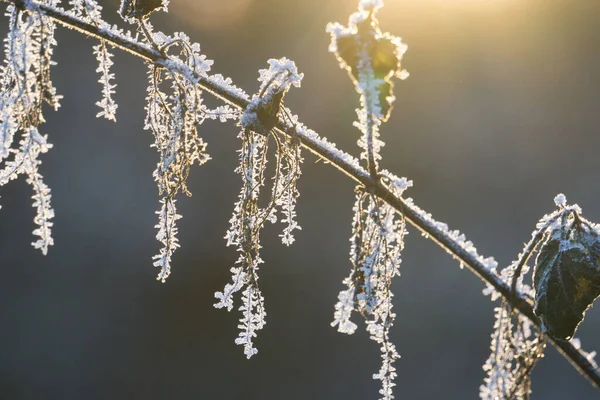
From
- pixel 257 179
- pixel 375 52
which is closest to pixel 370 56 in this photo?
pixel 375 52

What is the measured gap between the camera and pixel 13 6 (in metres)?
0.62

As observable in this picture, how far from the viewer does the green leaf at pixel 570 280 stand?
0.60 meters

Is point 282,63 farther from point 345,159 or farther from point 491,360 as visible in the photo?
point 491,360

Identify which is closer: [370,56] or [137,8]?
[370,56]

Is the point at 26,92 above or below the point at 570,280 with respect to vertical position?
above

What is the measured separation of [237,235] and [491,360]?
1.25 ft

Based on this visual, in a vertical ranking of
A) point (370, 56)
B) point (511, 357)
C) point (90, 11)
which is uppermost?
point (90, 11)

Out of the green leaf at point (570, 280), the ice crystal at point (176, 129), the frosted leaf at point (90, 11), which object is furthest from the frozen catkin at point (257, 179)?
the green leaf at point (570, 280)

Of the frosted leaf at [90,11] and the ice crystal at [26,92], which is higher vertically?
the frosted leaf at [90,11]

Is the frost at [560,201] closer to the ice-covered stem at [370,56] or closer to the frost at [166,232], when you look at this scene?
the ice-covered stem at [370,56]

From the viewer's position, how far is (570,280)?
2.05 feet

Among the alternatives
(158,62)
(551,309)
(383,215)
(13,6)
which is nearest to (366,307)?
(383,215)

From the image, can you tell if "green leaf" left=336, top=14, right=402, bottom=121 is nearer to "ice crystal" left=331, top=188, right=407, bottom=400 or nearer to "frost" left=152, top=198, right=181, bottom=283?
"ice crystal" left=331, top=188, right=407, bottom=400

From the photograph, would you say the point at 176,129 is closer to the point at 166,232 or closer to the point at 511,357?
the point at 166,232
